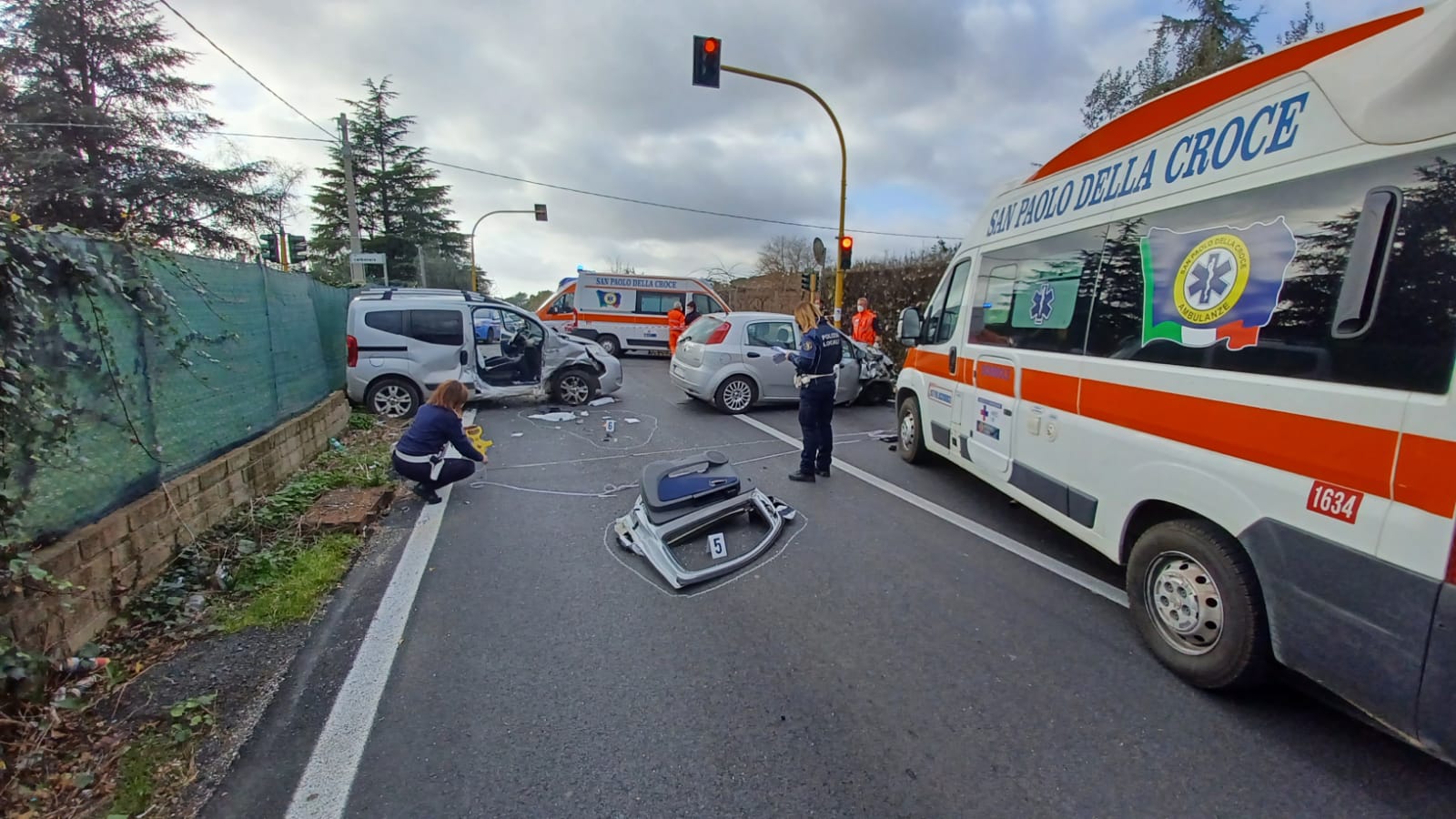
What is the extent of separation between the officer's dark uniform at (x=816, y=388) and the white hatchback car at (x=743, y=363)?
3258 millimetres

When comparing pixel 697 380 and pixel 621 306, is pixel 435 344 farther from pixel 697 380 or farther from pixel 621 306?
pixel 621 306

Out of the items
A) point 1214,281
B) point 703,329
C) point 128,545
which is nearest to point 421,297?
point 703,329

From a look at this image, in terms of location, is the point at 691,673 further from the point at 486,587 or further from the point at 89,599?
the point at 89,599

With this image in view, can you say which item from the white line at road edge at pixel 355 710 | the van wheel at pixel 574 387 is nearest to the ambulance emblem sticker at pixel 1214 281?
the white line at road edge at pixel 355 710

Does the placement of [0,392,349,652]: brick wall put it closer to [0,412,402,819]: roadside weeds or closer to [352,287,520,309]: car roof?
[0,412,402,819]: roadside weeds

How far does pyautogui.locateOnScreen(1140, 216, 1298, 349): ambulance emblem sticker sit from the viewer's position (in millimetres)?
2426

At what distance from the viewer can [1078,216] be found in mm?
3766

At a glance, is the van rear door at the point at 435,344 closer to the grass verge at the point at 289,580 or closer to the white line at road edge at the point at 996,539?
the grass verge at the point at 289,580

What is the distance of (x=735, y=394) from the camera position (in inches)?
370

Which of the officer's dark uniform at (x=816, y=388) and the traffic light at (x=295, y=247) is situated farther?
the traffic light at (x=295, y=247)

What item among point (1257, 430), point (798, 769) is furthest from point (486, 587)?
point (1257, 430)

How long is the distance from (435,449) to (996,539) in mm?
4631

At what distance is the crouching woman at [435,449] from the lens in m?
5.17

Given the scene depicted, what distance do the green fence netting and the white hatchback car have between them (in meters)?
5.07
